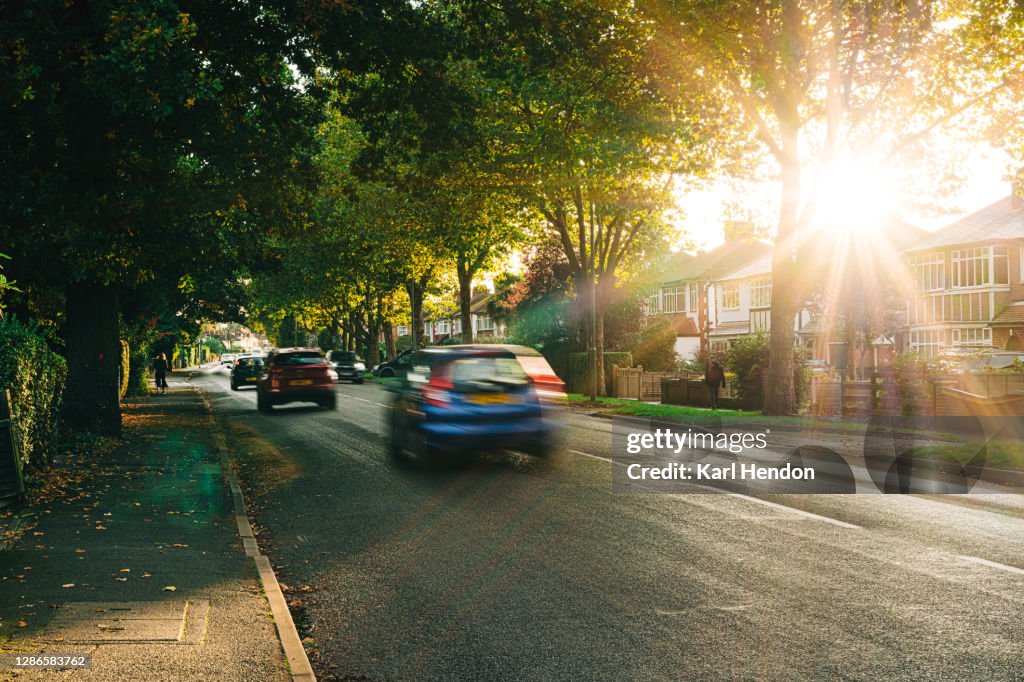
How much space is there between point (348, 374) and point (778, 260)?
99.7 feet

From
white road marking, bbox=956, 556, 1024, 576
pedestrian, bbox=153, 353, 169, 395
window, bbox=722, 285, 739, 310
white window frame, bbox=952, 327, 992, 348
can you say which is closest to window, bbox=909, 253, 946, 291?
white window frame, bbox=952, 327, 992, 348

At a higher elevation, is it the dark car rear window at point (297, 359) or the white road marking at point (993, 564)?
the dark car rear window at point (297, 359)

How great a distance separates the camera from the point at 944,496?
10.2m

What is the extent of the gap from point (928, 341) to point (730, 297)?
18063mm

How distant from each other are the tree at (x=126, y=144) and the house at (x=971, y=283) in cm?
4189

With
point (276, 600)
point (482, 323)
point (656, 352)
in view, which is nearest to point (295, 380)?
point (276, 600)

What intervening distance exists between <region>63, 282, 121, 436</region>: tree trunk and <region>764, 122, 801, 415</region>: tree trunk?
50.9 ft

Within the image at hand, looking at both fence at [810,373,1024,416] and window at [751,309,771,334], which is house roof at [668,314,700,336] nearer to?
window at [751,309,771,334]

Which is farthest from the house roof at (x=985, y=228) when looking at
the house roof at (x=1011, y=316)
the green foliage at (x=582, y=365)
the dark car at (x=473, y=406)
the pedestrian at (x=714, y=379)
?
the dark car at (x=473, y=406)

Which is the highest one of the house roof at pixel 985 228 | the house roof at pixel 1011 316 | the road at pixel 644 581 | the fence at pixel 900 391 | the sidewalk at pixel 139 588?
the house roof at pixel 985 228

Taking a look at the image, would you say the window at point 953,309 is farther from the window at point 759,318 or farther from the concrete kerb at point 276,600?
the concrete kerb at point 276,600

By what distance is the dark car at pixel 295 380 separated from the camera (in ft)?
81.8

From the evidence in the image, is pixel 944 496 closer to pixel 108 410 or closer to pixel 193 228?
pixel 193 228

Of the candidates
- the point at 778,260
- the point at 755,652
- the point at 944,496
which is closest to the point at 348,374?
the point at 778,260
